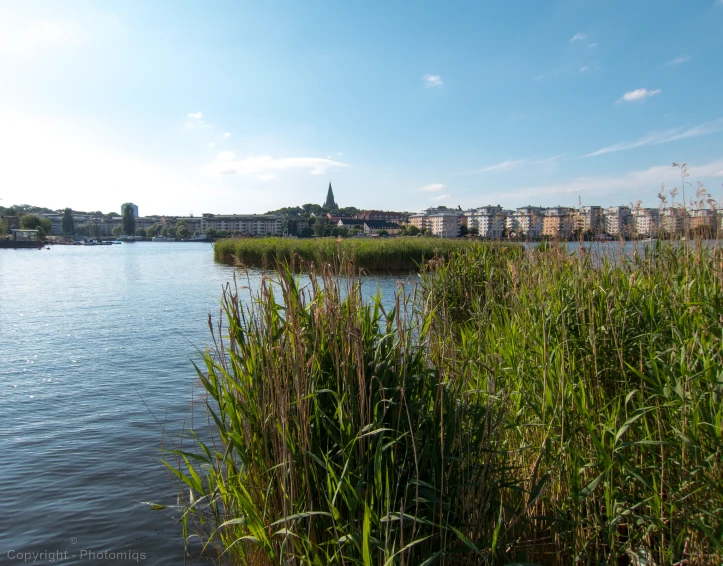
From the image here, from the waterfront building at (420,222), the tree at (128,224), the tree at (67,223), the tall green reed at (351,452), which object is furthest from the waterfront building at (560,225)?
the tree at (128,224)

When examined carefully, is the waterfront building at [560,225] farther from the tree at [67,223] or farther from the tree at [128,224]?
the tree at [128,224]

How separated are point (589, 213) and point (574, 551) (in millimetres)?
7058

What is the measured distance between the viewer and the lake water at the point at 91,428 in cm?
507

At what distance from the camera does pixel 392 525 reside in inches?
105

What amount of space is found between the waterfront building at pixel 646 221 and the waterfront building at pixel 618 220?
0.41ft

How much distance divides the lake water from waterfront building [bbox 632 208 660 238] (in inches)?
158

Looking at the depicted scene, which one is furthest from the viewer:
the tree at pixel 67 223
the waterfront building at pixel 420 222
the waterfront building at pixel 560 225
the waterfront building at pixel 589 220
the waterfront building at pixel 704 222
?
the tree at pixel 67 223

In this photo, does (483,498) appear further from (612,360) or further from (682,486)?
(612,360)

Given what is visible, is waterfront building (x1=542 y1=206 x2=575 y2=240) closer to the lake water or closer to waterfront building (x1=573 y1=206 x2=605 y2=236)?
waterfront building (x1=573 y1=206 x2=605 y2=236)

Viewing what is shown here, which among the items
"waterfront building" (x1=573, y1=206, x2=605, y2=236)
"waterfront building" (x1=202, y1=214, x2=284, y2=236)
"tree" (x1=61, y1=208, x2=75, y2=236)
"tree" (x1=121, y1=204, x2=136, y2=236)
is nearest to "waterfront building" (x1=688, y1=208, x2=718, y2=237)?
"waterfront building" (x1=573, y1=206, x2=605, y2=236)

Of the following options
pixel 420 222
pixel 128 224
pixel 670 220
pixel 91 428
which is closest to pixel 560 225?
pixel 670 220

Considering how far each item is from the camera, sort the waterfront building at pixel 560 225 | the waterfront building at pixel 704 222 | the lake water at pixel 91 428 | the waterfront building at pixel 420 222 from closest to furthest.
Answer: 1. the lake water at pixel 91 428
2. the waterfront building at pixel 704 222
3. the waterfront building at pixel 560 225
4. the waterfront building at pixel 420 222

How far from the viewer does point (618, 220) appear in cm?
887

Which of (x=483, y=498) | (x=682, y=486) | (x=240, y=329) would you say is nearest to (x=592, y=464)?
(x=682, y=486)
